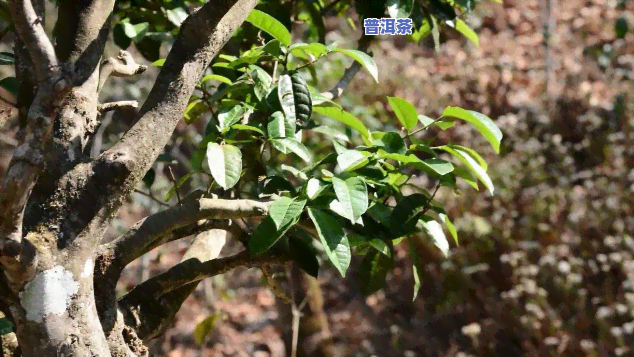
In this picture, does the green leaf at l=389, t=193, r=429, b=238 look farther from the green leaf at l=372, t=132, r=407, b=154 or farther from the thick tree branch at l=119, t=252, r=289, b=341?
the thick tree branch at l=119, t=252, r=289, b=341

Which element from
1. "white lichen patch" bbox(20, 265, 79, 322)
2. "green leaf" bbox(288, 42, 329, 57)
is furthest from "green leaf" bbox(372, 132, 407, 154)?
"white lichen patch" bbox(20, 265, 79, 322)

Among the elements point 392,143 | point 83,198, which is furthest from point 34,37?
point 392,143

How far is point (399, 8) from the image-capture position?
4.54 ft

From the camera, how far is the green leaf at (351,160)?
1056mm

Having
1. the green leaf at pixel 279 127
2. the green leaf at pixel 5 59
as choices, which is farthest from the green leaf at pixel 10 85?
the green leaf at pixel 279 127

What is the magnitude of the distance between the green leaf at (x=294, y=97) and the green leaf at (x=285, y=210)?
195 mm

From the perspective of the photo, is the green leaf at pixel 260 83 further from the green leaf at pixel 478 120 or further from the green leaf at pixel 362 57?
the green leaf at pixel 478 120

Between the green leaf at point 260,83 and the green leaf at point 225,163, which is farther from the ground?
the green leaf at point 260,83

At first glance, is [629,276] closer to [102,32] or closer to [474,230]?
[474,230]

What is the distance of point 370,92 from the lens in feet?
17.3

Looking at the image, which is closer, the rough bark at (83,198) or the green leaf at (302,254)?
the rough bark at (83,198)

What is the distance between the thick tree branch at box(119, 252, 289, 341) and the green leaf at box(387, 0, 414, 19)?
0.53m

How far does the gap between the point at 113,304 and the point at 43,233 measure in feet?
0.58

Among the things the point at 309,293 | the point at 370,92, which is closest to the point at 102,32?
the point at 309,293
